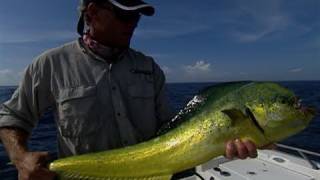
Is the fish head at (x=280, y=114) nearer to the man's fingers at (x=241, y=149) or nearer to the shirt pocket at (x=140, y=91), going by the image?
the man's fingers at (x=241, y=149)

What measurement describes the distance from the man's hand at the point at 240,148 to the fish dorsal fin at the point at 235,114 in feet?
0.43

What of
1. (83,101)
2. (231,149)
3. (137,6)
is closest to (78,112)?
(83,101)

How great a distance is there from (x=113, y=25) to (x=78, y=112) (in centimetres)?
67

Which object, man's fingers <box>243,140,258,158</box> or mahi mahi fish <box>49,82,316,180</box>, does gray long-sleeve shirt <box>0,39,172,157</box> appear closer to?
mahi mahi fish <box>49,82,316,180</box>

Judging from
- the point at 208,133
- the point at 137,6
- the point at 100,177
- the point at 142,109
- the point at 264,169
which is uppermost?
the point at 137,6

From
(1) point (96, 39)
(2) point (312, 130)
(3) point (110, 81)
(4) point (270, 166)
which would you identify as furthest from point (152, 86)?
(2) point (312, 130)

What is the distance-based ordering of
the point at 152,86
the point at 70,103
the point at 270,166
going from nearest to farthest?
the point at 70,103 < the point at 152,86 < the point at 270,166

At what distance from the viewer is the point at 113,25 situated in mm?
3018

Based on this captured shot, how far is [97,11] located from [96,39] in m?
0.21

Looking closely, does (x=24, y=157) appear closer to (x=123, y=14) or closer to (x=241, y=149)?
(x=123, y=14)

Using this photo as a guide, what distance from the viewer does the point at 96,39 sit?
312 cm

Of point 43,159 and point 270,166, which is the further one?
point 270,166

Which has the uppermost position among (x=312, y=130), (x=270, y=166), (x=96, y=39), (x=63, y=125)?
(x=96, y=39)

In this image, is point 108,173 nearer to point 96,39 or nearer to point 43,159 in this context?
point 43,159
